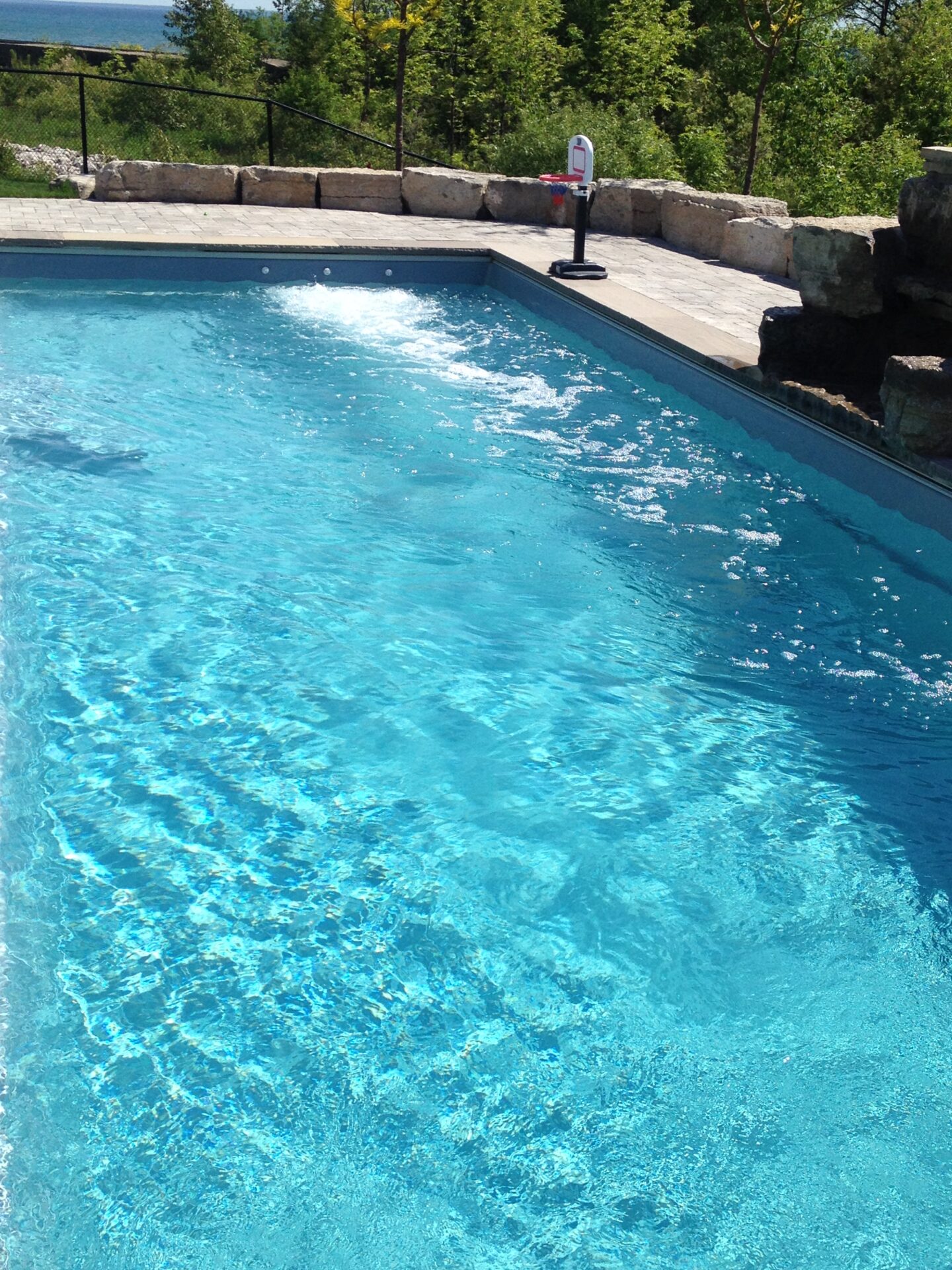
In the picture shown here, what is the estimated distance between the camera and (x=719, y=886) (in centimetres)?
348

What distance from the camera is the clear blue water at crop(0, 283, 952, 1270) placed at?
2.53 meters

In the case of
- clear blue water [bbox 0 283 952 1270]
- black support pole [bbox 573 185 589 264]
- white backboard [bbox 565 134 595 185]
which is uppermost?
white backboard [bbox 565 134 595 185]

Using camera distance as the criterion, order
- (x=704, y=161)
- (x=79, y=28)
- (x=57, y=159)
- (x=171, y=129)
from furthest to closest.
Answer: (x=79, y=28), (x=171, y=129), (x=57, y=159), (x=704, y=161)

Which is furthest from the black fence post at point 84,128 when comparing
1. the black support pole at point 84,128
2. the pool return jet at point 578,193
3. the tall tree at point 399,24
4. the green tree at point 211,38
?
the green tree at point 211,38

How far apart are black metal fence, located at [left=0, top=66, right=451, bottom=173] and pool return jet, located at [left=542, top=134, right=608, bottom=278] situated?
5.24m

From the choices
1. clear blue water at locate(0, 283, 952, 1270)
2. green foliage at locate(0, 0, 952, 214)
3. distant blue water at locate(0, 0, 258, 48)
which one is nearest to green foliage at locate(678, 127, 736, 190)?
green foliage at locate(0, 0, 952, 214)

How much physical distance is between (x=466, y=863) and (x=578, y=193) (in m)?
6.58

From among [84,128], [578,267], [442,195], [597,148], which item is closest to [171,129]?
[84,128]

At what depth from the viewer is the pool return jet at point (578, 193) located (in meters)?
8.62

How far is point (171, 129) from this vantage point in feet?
56.9

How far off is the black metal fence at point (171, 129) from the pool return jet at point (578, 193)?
5.24 meters

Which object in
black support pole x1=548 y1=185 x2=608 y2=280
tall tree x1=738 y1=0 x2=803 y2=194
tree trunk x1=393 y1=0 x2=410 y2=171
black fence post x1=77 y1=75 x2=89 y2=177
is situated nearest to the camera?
black support pole x1=548 y1=185 x2=608 y2=280

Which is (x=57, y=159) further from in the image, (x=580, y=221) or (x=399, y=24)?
(x=580, y=221)

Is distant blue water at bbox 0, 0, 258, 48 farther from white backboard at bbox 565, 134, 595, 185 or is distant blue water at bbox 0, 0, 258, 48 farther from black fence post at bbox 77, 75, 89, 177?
white backboard at bbox 565, 134, 595, 185
